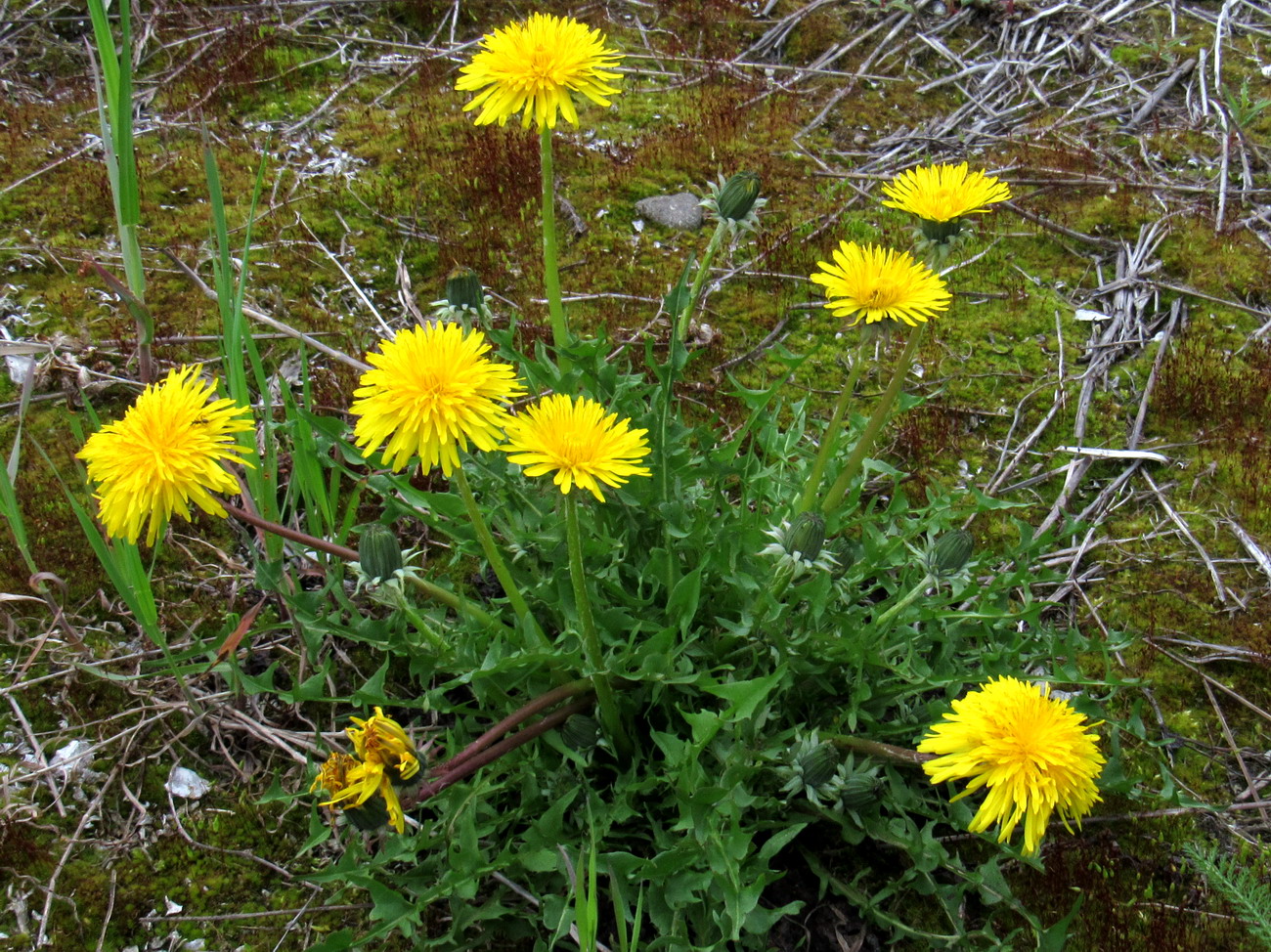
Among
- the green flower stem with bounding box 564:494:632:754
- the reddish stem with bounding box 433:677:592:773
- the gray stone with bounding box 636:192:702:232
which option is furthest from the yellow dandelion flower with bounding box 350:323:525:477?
the gray stone with bounding box 636:192:702:232

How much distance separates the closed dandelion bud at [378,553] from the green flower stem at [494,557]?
5.8 inches

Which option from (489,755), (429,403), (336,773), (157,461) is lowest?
(336,773)

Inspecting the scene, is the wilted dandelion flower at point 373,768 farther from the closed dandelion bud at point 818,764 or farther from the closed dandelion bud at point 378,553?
the closed dandelion bud at point 818,764

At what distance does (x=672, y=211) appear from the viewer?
371 cm

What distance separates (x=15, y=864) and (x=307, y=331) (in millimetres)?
1793

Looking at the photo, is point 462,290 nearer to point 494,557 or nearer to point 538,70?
point 538,70

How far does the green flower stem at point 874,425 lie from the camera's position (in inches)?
72.7

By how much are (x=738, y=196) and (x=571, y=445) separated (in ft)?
2.72

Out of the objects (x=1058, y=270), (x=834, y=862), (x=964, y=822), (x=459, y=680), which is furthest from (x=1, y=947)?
(x=1058, y=270)

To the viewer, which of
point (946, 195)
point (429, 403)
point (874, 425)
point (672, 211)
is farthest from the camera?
point (672, 211)

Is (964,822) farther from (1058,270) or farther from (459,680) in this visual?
(1058,270)

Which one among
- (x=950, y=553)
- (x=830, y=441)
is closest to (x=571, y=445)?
(x=830, y=441)

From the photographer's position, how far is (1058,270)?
11.8 feet

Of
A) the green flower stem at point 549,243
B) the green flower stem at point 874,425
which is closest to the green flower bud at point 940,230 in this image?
the green flower stem at point 874,425
